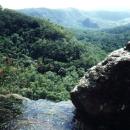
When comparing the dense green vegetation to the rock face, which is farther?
the dense green vegetation

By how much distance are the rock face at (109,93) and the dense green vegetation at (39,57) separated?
26.1 meters

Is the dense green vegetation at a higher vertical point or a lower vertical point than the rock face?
lower

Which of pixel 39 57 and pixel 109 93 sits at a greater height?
pixel 109 93

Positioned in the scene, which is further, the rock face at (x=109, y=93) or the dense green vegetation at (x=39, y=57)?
the dense green vegetation at (x=39, y=57)

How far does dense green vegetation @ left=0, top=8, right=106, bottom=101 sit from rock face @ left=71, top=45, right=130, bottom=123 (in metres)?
26.1

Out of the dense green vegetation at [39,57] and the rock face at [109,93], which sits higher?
the rock face at [109,93]

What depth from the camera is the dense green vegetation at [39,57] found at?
5347cm

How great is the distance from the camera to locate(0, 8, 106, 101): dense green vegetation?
5347 cm

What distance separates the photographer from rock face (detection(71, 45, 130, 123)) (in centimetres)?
1864

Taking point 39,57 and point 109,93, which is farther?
point 39,57

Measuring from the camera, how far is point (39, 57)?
86750 millimetres

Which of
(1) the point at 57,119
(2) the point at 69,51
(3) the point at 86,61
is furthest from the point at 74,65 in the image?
(1) the point at 57,119

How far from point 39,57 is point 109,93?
68.4 meters

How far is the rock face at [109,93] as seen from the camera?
18641 mm
